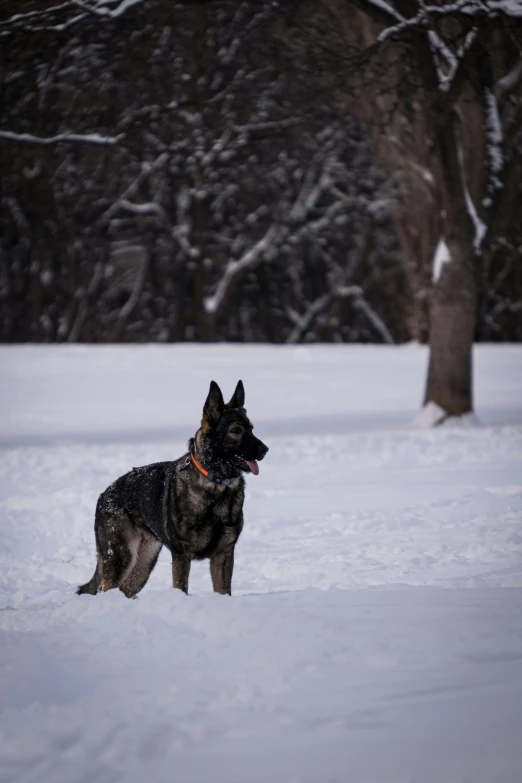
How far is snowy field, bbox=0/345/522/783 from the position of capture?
13.6 ft

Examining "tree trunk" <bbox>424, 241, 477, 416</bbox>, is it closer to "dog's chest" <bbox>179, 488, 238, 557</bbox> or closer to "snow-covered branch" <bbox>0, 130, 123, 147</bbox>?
"snow-covered branch" <bbox>0, 130, 123, 147</bbox>

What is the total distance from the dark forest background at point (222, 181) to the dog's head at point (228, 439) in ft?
25.5

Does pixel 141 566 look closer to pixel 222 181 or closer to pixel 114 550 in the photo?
pixel 114 550

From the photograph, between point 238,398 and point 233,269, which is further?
point 233,269

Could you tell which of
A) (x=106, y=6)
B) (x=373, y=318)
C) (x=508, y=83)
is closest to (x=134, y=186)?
(x=373, y=318)

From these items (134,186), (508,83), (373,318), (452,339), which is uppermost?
(508,83)

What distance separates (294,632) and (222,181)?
105ft

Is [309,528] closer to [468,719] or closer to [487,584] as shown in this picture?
[487,584]

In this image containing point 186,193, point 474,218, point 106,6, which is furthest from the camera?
point 186,193

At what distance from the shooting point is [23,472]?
14.8 m

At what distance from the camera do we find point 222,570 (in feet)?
21.6

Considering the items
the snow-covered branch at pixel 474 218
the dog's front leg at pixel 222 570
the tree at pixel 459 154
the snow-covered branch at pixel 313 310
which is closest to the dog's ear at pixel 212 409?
the dog's front leg at pixel 222 570

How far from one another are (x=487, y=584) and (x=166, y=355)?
2262 centimetres

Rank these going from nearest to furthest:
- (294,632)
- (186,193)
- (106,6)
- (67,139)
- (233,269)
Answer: (294,632) → (106,6) → (67,139) → (186,193) → (233,269)
